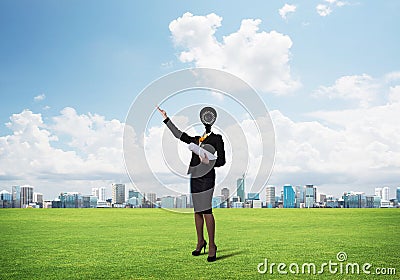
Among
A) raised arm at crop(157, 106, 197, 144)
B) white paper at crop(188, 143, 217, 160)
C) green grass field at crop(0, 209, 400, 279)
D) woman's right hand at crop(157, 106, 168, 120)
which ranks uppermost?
woman's right hand at crop(157, 106, 168, 120)

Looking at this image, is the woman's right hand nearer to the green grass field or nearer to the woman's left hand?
the woman's left hand

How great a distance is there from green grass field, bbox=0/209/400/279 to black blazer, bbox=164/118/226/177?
5.03ft

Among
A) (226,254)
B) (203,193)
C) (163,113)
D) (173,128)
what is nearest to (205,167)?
(203,193)

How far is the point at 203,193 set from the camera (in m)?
7.82

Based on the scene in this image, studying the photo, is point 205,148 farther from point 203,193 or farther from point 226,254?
point 226,254

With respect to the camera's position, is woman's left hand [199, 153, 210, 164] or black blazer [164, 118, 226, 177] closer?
woman's left hand [199, 153, 210, 164]

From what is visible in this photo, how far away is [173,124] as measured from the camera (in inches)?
305

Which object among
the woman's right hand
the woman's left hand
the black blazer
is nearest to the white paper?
the woman's left hand

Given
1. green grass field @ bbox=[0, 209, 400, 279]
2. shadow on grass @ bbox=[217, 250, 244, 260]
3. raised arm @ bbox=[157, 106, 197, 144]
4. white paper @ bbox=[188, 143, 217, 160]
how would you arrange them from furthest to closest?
shadow on grass @ bbox=[217, 250, 244, 260]
raised arm @ bbox=[157, 106, 197, 144]
white paper @ bbox=[188, 143, 217, 160]
green grass field @ bbox=[0, 209, 400, 279]

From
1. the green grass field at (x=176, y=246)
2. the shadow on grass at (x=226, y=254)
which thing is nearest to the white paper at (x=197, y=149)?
the green grass field at (x=176, y=246)

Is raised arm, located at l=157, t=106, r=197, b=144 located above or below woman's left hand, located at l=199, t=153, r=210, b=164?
above

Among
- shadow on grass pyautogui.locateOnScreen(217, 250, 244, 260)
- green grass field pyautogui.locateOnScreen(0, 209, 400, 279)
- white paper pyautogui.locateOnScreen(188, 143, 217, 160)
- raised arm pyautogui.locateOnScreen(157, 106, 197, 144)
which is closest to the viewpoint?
green grass field pyautogui.locateOnScreen(0, 209, 400, 279)

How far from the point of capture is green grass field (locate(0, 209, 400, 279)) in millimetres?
7305

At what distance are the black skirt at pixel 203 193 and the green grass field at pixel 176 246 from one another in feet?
3.00
